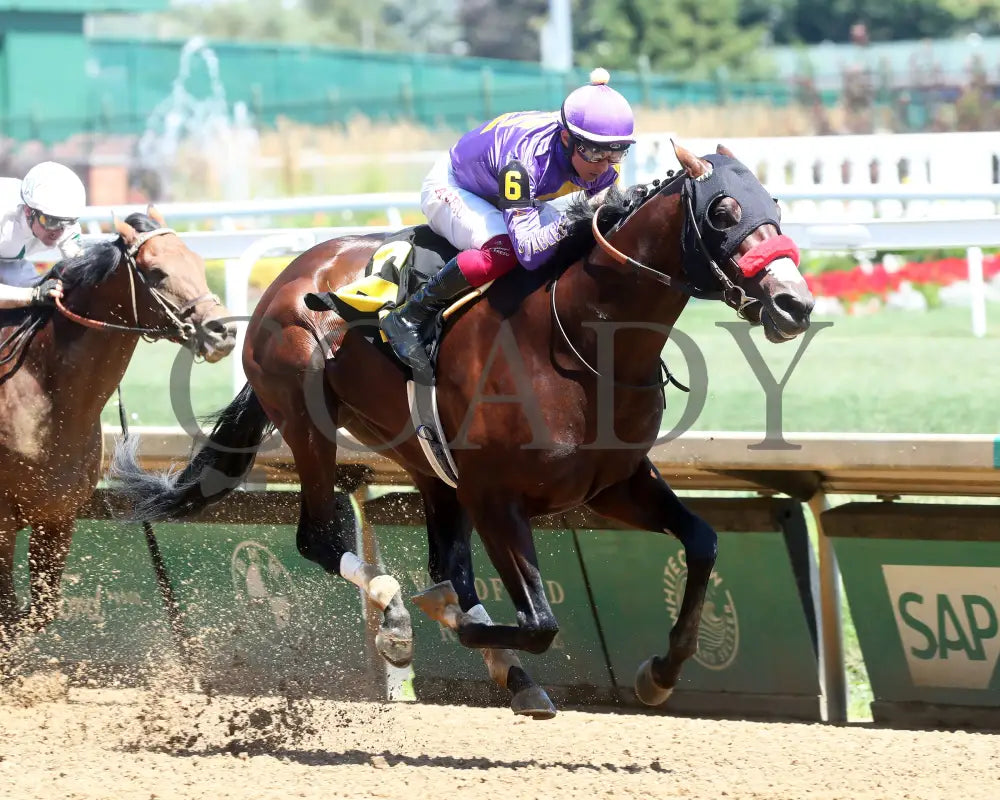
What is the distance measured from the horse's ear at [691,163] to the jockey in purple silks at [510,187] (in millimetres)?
353

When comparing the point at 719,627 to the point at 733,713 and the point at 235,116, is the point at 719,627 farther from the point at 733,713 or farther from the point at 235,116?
the point at 235,116

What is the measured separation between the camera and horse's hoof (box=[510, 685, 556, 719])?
452cm

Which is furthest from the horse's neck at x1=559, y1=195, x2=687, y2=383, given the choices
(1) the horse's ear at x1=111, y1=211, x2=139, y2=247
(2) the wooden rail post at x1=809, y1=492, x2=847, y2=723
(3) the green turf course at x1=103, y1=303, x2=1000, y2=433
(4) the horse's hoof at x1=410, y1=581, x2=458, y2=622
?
(3) the green turf course at x1=103, y1=303, x2=1000, y2=433

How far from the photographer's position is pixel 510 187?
14.5 feet

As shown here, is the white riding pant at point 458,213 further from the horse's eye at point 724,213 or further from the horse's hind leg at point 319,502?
the horse's hind leg at point 319,502

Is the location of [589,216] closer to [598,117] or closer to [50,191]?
[598,117]

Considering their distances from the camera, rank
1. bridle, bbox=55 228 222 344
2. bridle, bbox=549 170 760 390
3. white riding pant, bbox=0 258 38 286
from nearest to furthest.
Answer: bridle, bbox=549 170 760 390
bridle, bbox=55 228 222 344
white riding pant, bbox=0 258 38 286

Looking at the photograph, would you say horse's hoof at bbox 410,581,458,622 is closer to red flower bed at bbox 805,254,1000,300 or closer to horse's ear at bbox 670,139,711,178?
horse's ear at bbox 670,139,711,178

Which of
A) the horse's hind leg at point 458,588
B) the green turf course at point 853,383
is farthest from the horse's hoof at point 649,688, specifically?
the green turf course at point 853,383

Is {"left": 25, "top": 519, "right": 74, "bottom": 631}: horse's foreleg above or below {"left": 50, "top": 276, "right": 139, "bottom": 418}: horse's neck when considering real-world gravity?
below

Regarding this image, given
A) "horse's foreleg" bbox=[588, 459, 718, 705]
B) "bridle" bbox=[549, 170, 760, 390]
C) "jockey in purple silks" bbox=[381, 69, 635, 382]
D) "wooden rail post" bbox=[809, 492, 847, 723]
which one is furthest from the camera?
"wooden rail post" bbox=[809, 492, 847, 723]

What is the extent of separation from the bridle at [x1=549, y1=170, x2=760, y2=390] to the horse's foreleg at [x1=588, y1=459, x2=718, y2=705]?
1.27 ft

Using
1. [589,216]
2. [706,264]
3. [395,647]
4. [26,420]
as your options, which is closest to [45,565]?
[26,420]

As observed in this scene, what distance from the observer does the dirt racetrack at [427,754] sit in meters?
4.42
